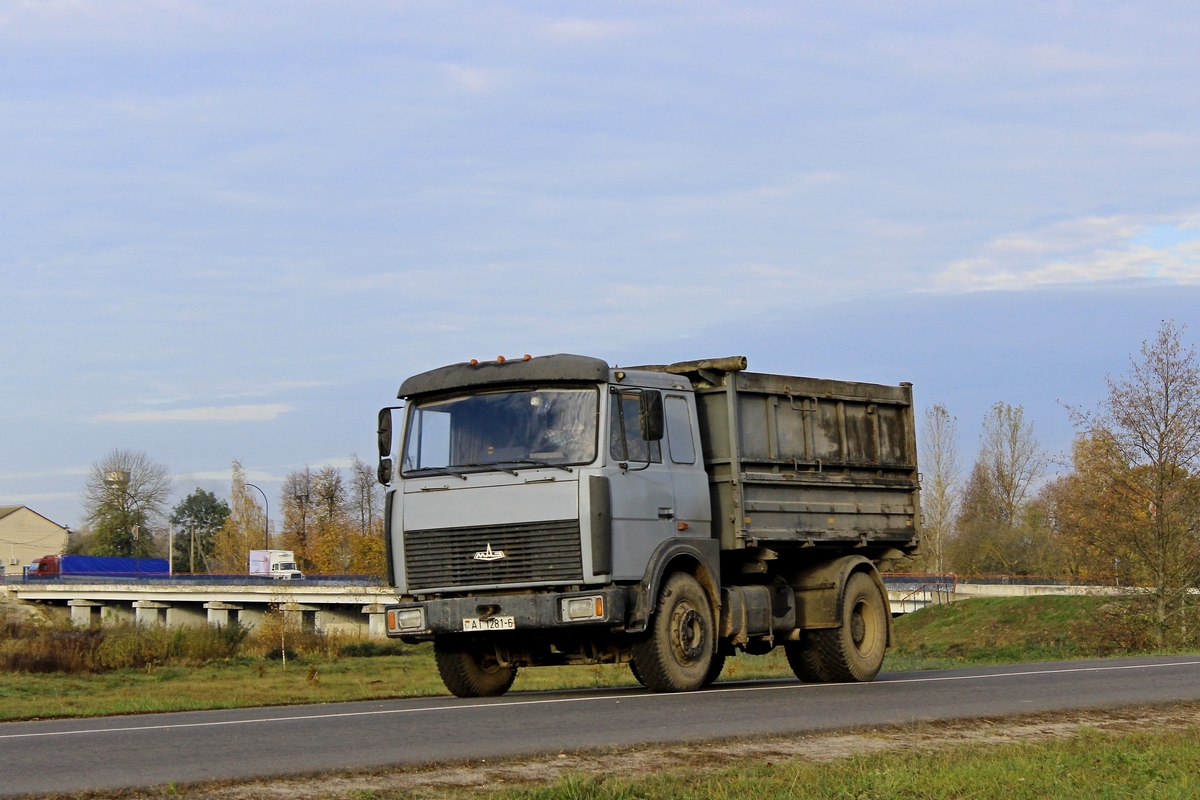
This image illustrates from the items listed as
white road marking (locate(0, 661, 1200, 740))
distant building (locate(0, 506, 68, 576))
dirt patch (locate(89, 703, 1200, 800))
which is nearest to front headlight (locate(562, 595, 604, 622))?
white road marking (locate(0, 661, 1200, 740))

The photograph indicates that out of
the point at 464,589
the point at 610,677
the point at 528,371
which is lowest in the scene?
the point at 610,677

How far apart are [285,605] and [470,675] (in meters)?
45.1

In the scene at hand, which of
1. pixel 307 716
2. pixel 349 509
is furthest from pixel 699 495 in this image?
pixel 349 509

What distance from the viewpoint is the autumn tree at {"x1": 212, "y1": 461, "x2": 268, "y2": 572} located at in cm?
12744

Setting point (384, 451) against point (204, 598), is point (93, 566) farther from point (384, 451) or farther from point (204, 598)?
point (384, 451)

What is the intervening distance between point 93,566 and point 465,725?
121m

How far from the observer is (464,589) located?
13.2m

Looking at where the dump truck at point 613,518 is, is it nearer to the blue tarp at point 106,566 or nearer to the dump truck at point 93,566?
the dump truck at point 93,566

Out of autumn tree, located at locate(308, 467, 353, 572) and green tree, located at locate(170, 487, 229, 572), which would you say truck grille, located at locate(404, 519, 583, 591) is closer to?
autumn tree, located at locate(308, 467, 353, 572)

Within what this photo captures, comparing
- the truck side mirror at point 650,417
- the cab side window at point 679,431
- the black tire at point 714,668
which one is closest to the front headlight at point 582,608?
the truck side mirror at point 650,417

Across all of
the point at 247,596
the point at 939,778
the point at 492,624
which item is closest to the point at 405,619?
the point at 492,624

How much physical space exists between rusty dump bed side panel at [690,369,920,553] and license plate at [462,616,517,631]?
2783 mm

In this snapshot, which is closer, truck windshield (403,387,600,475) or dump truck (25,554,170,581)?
truck windshield (403,387,600,475)

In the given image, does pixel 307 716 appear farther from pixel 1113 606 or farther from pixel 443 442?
pixel 1113 606
